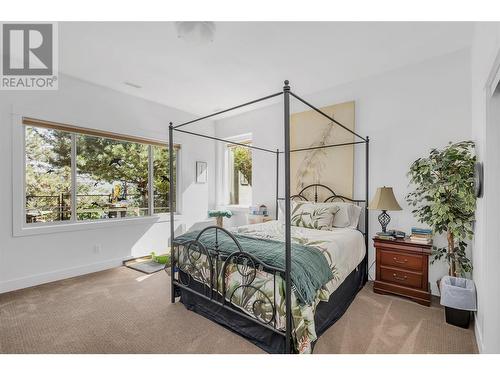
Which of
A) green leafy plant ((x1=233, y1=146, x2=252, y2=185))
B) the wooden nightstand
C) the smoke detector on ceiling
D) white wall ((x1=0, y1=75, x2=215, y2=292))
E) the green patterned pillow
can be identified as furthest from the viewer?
green leafy plant ((x1=233, y1=146, x2=252, y2=185))

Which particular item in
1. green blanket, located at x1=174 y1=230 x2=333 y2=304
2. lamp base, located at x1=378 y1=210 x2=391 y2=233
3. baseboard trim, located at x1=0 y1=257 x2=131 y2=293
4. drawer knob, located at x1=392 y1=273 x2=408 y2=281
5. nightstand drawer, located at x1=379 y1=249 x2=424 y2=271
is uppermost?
lamp base, located at x1=378 y1=210 x2=391 y2=233

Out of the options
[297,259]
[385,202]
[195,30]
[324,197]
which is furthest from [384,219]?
[195,30]

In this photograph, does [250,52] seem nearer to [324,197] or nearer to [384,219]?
[324,197]

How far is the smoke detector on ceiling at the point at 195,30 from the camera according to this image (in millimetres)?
2014

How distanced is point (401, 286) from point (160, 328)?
7.93ft

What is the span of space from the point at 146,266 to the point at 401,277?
335 centimetres

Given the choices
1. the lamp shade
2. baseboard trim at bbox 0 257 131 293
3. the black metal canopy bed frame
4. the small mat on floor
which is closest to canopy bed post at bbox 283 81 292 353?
the black metal canopy bed frame

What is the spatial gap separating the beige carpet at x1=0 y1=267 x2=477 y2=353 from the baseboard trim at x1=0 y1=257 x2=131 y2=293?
0.11 m

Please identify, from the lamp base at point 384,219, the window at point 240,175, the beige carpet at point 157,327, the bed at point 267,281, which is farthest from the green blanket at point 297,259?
the window at point 240,175

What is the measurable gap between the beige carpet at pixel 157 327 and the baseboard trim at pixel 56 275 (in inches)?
4.3

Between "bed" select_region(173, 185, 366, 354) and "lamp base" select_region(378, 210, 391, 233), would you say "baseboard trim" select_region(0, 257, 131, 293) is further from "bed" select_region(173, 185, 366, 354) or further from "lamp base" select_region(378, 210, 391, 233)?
"lamp base" select_region(378, 210, 391, 233)

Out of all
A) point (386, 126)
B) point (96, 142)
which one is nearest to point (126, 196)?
point (96, 142)

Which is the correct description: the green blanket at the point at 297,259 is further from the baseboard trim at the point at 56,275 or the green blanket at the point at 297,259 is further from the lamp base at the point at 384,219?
the baseboard trim at the point at 56,275

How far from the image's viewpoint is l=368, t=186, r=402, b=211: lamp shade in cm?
268
